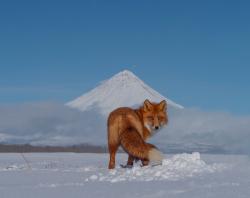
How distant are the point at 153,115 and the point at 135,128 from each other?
1.93 ft

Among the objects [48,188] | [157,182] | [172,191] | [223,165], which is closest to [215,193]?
[172,191]

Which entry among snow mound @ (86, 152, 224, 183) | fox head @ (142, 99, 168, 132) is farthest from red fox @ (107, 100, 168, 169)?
snow mound @ (86, 152, 224, 183)

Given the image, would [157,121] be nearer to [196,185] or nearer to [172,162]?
[172,162]

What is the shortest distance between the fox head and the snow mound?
3.20 feet

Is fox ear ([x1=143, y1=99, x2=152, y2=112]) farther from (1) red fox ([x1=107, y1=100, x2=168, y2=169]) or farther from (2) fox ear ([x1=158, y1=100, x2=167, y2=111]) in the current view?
(2) fox ear ([x1=158, y1=100, x2=167, y2=111])

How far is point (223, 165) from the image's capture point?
1108cm

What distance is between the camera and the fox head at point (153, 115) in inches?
486

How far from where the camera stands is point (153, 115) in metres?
12.4

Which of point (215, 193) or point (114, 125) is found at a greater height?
point (114, 125)

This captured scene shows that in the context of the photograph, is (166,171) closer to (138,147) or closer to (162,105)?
(138,147)

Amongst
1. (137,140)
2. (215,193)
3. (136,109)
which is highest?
(136,109)

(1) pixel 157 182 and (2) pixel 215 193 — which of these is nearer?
(2) pixel 215 193

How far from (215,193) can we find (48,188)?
8.68 feet

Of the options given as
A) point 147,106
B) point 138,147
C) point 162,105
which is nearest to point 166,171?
point 138,147
